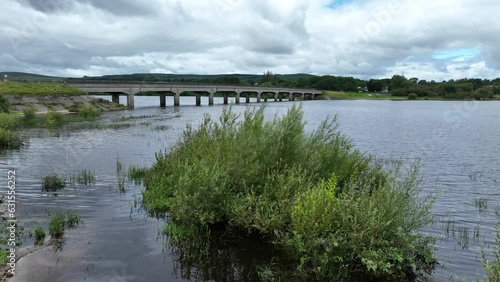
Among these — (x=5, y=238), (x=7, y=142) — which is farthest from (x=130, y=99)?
(x=5, y=238)

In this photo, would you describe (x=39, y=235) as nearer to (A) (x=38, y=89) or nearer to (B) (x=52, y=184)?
(B) (x=52, y=184)

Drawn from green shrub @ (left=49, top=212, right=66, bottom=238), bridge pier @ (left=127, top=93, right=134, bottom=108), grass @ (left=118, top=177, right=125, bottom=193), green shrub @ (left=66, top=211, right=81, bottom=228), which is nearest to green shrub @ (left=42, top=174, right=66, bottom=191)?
Result: grass @ (left=118, top=177, right=125, bottom=193)

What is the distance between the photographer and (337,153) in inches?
570

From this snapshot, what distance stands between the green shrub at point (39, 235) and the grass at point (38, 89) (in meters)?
60.0

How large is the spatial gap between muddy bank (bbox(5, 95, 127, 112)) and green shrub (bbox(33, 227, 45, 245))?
55.9 m

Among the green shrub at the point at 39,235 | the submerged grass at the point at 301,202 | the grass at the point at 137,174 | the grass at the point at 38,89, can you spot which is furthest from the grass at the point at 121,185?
the grass at the point at 38,89

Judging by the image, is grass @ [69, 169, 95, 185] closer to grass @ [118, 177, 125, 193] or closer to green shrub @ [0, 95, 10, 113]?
grass @ [118, 177, 125, 193]

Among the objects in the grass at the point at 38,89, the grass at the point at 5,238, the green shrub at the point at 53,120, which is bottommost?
the green shrub at the point at 53,120

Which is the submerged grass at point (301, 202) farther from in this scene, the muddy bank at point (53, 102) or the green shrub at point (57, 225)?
the muddy bank at point (53, 102)

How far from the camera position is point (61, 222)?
45.2 ft

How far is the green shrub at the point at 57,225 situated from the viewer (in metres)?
12.9

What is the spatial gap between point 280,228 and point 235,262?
165cm

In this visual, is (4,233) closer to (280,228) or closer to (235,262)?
(235,262)

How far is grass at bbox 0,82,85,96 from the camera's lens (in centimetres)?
6580
